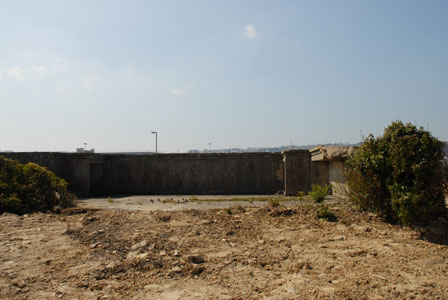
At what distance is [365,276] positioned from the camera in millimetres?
3631

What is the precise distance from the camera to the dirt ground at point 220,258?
3399mm

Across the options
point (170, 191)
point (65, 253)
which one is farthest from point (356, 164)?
point (170, 191)

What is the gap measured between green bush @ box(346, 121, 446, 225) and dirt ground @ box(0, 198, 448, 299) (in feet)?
1.19

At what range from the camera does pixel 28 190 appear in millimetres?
8078

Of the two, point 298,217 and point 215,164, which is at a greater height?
point 215,164

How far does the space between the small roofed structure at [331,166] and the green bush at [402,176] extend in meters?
1.37

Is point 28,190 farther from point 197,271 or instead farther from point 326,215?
point 326,215

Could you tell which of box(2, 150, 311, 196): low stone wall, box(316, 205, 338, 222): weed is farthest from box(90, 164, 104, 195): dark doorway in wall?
box(316, 205, 338, 222): weed

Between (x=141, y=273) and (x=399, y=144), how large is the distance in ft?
15.4

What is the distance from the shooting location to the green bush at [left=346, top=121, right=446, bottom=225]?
533cm

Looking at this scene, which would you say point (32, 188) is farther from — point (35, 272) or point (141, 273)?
point (141, 273)

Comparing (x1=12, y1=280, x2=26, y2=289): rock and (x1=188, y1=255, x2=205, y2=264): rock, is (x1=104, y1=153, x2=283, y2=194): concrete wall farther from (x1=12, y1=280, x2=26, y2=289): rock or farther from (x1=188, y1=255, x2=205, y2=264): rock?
(x1=12, y1=280, x2=26, y2=289): rock

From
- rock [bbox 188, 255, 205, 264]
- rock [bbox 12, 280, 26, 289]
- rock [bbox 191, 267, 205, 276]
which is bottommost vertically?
rock [bbox 12, 280, 26, 289]

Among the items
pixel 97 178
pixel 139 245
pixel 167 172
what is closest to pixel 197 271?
pixel 139 245
